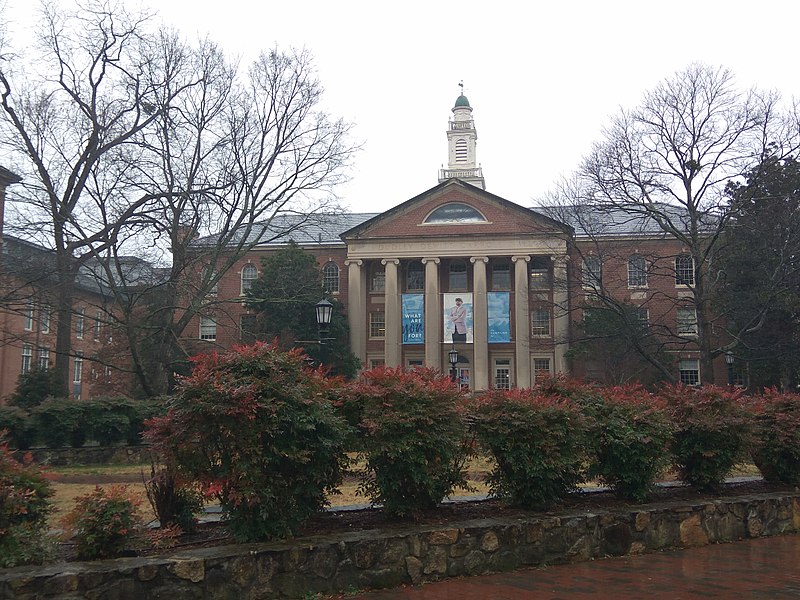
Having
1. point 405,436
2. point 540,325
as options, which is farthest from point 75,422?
point 540,325

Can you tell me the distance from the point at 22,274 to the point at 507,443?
57.7 ft

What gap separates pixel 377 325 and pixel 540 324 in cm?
1120

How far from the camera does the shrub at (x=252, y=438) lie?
268 inches

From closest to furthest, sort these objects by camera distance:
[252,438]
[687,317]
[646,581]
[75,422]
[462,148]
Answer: [252,438] → [646,581] → [75,422] → [687,317] → [462,148]

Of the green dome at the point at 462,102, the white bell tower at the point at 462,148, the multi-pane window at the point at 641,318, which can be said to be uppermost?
the green dome at the point at 462,102

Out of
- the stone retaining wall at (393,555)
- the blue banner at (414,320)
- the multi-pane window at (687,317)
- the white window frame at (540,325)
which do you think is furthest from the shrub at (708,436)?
the white window frame at (540,325)

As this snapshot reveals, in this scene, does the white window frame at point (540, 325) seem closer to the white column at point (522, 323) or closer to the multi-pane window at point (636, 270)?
the white column at point (522, 323)

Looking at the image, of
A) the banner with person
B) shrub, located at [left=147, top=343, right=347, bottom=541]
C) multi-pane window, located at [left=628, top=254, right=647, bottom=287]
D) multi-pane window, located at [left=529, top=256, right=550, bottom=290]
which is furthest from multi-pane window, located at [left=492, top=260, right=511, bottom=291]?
shrub, located at [left=147, top=343, right=347, bottom=541]

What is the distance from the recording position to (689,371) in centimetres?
4766

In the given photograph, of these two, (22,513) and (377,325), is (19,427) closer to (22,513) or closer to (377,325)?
(22,513)

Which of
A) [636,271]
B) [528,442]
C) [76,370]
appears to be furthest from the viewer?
[76,370]

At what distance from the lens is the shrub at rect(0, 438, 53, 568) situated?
5957 millimetres

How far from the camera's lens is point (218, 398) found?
6.78 meters

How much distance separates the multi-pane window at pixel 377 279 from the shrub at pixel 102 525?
4553 cm
